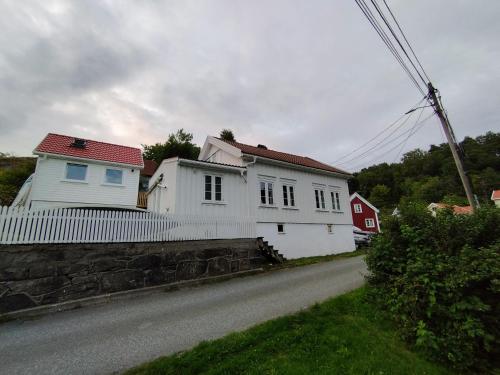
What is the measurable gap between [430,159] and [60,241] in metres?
81.0

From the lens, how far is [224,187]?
14.1 meters

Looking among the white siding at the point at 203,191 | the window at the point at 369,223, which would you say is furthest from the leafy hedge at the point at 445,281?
the window at the point at 369,223

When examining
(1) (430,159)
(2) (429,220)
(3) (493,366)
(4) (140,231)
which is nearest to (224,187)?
(4) (140,231)

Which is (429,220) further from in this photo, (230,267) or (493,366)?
(230,267)

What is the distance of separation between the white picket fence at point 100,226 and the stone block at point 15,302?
1.49m

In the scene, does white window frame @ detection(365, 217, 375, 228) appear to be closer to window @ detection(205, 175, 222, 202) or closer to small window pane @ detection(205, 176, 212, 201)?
window @ detection(205, 175, 222, 202)

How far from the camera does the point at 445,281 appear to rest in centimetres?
383

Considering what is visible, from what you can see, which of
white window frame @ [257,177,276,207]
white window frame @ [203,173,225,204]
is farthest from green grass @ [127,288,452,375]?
white window frame @ [257,177,276,207]

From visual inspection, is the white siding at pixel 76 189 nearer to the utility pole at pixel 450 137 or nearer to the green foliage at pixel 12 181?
the green foliage at pixel 12 181

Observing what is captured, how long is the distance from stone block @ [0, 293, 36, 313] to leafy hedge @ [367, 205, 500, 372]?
9289 mm

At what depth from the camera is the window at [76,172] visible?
17587mm

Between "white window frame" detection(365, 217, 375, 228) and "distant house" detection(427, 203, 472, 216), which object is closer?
"distant house" detection(427, 203, 472, 216)

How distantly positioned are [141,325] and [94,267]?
3.54 meters

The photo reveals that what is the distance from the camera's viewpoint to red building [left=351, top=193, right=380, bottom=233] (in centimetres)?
3508
